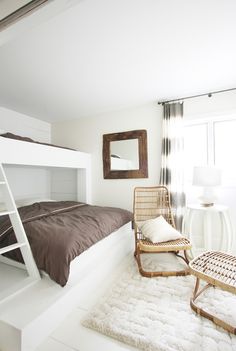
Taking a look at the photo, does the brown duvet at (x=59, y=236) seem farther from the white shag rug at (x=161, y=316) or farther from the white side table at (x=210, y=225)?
the white side table at (x=210, y=225)

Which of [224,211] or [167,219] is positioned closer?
[224,211]

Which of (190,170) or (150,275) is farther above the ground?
(190,170)

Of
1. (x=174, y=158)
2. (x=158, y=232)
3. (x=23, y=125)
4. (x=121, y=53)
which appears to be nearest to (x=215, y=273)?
(x=158, y=232)

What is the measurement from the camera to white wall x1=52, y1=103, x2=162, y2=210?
10.3ft

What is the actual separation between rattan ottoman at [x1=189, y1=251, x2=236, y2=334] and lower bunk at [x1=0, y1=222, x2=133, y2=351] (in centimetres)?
88

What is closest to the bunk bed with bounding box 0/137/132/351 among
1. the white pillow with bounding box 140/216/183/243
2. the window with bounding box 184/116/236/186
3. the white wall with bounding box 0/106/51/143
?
the white pillow with bounding box 140/216/183/243

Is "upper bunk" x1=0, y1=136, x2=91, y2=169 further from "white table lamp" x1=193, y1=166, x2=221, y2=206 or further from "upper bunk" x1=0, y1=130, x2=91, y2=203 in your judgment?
"white table lamp" x1=193, y1=166, x2=221, y2=206

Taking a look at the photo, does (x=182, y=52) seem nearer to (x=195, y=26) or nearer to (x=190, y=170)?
(x=195, y=26)

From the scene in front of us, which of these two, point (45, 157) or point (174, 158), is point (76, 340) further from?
point (174, 158)

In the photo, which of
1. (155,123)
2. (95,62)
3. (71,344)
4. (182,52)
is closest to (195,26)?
(182,52)

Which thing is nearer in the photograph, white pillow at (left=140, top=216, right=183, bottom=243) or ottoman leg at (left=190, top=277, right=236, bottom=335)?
A: ottoman leg at (left=190, top=277, right=236, bottom=335)

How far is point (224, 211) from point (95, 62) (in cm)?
222

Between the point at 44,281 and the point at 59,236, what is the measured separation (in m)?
0.36

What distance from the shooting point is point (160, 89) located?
268cm
